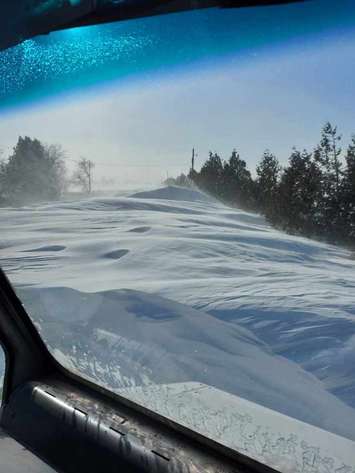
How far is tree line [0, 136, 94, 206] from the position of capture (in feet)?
5.02

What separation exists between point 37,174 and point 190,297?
0.83 meters

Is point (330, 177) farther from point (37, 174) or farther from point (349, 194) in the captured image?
point (37, 174)

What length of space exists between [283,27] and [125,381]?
3.71 ft

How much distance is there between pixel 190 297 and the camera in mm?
1283

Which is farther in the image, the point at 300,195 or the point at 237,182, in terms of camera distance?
the point at 237,182

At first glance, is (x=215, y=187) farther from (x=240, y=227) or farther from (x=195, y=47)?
(x=195, y=47)

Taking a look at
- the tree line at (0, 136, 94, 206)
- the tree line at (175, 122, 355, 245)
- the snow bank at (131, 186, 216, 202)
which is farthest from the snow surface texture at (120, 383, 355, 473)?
the tree line at (0, 136, 94, 206)

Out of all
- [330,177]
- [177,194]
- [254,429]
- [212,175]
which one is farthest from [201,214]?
[254,429]

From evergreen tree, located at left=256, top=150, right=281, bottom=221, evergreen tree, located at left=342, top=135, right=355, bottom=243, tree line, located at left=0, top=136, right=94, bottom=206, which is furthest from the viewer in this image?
tree line, located at left=0, top=136, right=94, bottom=206

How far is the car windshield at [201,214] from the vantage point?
3.34 ft

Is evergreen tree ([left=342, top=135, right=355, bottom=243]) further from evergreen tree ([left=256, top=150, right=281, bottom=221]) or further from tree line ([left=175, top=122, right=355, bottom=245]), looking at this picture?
evergreen tree ([left=256, top=150, right=281, bottom=221])

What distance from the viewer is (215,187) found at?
1.31 metres

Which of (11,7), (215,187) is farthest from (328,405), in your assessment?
(11,7)

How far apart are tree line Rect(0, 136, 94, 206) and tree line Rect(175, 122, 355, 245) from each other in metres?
0.48
